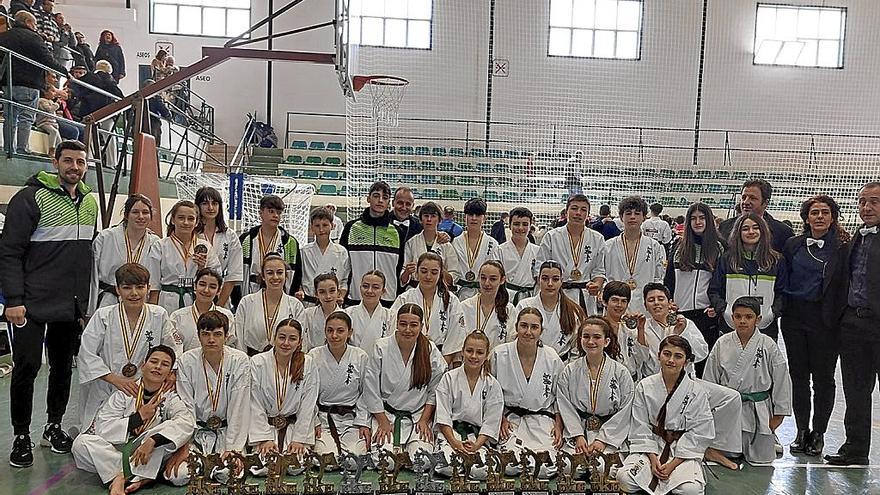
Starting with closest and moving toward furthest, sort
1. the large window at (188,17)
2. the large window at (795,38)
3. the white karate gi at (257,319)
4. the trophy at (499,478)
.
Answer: the trophy at (499,478)
the white karate gi at (257,319)
the large window at (795,38)
the large window at (188,17)

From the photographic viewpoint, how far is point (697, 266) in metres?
5.33

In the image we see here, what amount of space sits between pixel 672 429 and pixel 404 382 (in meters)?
1.73

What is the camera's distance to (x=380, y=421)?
4543mm

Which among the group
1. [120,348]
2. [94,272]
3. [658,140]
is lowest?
Answer: [120,348]

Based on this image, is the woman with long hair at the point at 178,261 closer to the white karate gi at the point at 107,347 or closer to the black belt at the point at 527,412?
the white karate gi at the point at 107,347

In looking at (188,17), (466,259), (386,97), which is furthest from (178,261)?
(188,17)

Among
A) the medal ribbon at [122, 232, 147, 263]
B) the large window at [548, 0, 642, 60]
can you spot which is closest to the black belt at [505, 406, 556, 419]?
the medal ribbon at [122, 232, 147, 263]

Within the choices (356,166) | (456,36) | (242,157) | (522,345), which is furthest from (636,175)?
(522,345)

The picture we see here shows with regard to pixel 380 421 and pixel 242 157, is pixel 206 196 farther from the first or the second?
pixel 242 157

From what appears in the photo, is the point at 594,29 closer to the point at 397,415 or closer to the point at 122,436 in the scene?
the point at 397,415

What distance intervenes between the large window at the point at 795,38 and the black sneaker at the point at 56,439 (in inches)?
644

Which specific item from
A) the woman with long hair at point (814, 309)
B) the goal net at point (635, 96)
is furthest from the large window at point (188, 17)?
the woman with long hair at point (814, 309)

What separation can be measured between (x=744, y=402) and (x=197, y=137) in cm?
1398

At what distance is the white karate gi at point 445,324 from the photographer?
5.05 m
